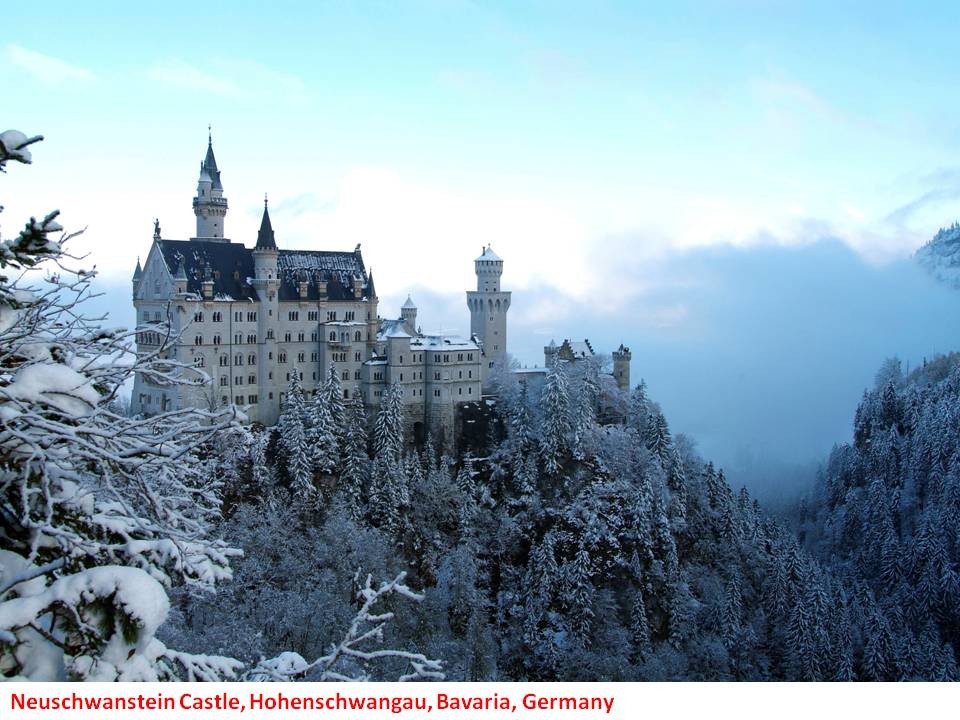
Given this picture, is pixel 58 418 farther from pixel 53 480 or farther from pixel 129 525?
pixel 129 525

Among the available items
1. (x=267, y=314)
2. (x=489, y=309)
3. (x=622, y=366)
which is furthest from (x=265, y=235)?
(x=622, y=366)

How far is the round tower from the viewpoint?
79438 millimetres

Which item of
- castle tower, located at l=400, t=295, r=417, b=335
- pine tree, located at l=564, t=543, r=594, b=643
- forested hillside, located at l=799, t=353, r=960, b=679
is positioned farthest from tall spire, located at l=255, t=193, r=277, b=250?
forested hillside, located at l=799, t=353, r=960, b=679

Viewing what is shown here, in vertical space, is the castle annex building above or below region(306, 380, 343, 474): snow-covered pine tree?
above

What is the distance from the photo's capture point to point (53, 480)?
8250mm

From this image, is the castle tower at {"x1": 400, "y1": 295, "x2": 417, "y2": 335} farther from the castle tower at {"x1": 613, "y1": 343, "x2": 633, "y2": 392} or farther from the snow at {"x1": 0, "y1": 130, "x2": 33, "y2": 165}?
the snow at {"x1": 0, "y1": 130, "x2": 33, "y2": 165}

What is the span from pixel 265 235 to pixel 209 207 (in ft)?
33.5

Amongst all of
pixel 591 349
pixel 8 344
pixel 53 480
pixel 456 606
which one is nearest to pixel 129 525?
pixel 53 480

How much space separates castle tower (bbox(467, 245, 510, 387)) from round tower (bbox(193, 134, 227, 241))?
24216 mm

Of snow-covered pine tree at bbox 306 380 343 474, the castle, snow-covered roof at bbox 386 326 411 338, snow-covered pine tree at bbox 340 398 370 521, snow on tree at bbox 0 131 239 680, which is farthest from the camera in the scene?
snow-covered roof at bbox 386 326 411 338

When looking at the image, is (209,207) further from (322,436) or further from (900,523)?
(900,523)

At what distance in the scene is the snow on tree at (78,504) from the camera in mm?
7637

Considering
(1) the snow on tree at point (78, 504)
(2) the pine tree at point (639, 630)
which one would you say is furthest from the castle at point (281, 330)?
(1) the snow on tree at point (78, 504)

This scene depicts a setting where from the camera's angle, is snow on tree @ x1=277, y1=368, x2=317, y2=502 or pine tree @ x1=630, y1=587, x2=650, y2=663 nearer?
pine tree @ x1=630, y1=587, x2=650, y2=663
